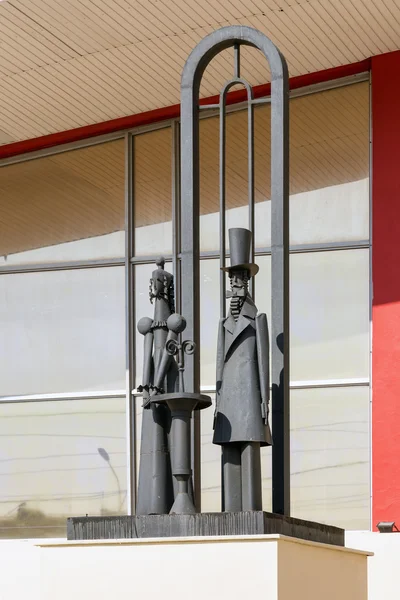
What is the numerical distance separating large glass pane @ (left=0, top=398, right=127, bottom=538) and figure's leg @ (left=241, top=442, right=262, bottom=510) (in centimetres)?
725

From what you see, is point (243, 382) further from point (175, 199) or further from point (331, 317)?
point (175, 199)

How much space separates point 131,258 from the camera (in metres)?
16.2

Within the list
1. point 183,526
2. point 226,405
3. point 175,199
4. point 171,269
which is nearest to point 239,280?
point 226,405

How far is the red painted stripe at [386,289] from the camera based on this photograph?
14.3 metres

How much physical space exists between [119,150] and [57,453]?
3.71 m

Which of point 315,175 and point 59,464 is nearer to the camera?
point 315,175

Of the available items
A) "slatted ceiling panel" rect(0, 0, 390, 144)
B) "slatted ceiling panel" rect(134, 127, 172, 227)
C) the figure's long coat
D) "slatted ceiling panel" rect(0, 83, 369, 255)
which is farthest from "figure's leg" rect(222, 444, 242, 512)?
"slatted ceiling panel" rect(134, 127, 172, 227)

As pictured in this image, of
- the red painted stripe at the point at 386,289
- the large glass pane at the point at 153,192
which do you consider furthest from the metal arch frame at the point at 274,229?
the large glass pane at the point at 153,192

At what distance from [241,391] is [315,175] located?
741cm

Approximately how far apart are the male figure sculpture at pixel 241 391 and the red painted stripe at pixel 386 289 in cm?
597

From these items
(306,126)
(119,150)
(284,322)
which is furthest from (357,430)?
(284,322)

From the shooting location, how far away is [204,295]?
1578 centimetres

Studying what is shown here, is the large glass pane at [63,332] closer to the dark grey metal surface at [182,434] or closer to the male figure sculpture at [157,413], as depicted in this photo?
the male figure sculpture at [157,413]

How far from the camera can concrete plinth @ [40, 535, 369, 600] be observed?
7.54 metres
